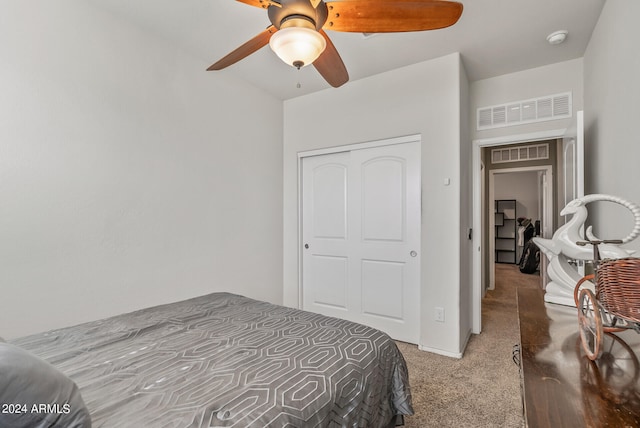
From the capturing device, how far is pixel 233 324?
1.67 meters

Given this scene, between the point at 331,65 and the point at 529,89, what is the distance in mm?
2266

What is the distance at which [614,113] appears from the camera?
185cm

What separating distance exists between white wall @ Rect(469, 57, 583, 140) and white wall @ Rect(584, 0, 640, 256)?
261 mm

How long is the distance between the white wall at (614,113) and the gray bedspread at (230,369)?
1.50 meters

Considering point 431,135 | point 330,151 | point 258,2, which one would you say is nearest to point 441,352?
point 431,135

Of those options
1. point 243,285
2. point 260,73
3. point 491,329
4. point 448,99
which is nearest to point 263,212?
point 243,285

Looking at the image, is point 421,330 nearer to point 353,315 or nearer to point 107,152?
point 353,315

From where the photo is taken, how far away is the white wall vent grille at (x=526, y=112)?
2.82 meters

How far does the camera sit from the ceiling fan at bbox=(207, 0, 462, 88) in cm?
136

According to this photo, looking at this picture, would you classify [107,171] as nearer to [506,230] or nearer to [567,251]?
[567,251]

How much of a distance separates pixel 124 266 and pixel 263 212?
155 cm

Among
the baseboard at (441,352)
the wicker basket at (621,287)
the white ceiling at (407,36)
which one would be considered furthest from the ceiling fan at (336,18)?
the baseboard at (441,352)

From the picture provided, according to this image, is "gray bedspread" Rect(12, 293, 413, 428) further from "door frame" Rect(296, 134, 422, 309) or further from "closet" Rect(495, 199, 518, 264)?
"closet" Rect(495, 199, 518, 264)

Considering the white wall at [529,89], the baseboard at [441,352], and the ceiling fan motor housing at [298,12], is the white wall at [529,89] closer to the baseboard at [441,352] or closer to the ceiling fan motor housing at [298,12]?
the baseboard at [441,352]
